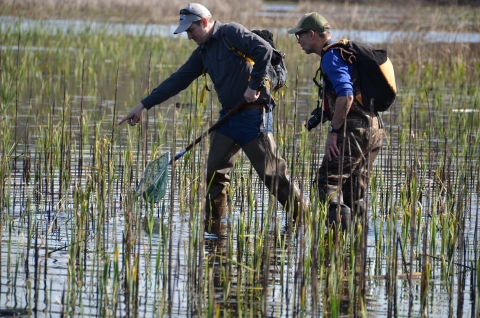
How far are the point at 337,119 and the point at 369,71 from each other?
354 millimetres

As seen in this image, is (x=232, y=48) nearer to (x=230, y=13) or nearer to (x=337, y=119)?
(x=337, y=119)

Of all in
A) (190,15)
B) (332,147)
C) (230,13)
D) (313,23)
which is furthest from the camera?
(230,13)

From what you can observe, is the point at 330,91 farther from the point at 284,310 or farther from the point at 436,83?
the point at 436,83

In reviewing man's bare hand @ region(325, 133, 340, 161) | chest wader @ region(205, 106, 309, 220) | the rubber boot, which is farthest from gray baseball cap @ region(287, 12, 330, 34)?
the rubber boot

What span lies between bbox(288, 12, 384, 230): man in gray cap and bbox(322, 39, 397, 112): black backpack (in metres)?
0.05

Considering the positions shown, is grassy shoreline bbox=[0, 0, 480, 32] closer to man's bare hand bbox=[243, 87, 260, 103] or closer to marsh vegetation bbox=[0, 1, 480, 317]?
marsh vegetation bbox=[0, 1, 480, 317]

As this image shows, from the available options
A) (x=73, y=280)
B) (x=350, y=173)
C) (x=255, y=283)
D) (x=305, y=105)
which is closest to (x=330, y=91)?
(x=350, y=173)

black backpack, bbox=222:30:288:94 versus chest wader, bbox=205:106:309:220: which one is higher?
black backpack, bbox=222:30:288:94

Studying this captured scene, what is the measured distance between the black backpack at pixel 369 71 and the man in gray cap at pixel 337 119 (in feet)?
0.15

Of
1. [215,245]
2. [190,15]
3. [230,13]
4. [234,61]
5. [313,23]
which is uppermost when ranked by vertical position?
[230,13]

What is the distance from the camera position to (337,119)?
214 inches

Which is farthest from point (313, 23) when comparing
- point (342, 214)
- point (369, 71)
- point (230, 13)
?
point (230, 13)

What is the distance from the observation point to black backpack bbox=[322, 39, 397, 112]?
541cm

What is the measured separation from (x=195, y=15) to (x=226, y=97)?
1.94 feet
